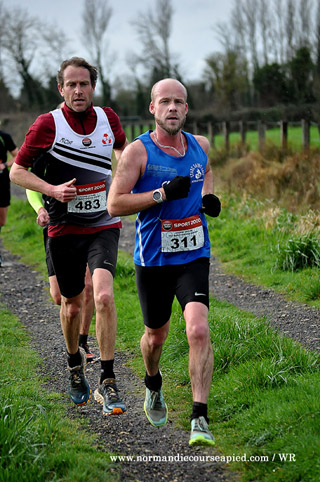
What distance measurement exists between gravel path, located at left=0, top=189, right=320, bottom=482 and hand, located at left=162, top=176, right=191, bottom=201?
5.10ft

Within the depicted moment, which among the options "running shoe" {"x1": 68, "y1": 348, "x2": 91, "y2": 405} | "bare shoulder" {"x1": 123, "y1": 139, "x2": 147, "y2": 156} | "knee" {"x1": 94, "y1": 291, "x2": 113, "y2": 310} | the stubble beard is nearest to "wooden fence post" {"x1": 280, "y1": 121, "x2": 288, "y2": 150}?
"running shoe" {"x1": 68, "y1": 348, "x2": 91, "y2": 405}

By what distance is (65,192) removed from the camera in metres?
4.62

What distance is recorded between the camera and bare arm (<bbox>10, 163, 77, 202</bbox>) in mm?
4629

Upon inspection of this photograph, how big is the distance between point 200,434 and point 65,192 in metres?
1.96

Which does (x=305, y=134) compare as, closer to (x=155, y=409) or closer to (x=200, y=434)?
(x=155, y=409)

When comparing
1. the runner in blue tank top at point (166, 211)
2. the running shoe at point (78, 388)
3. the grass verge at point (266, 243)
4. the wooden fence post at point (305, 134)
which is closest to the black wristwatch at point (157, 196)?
the runner in blue tank top at point (166, 211)

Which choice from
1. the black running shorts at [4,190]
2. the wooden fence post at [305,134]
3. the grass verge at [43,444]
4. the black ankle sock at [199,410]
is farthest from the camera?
the wooden fence post at [305,134]

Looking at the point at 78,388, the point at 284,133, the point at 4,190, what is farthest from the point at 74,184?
the point at 284,133

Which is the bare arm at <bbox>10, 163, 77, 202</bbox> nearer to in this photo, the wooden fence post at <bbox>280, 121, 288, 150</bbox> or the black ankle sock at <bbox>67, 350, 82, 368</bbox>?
the black ankle sock at <bbox>67, 350, 82, 368</bbox>

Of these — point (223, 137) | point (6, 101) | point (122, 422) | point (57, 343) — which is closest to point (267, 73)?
point (223, 137)

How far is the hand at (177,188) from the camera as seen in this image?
376 cm

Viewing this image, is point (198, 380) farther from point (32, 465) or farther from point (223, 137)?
point (223, 137)

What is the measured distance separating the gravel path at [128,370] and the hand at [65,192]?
1.54 meters

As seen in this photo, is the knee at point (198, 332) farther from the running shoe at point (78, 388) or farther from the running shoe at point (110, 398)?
the running shoe at point (78, 388)
